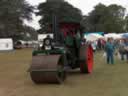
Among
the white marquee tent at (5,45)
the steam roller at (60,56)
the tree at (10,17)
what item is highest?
the tree at (10,17)

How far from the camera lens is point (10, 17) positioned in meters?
79.5

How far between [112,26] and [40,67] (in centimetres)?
8511

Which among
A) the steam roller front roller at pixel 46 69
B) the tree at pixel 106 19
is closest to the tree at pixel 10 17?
the tree at pixel 106 19

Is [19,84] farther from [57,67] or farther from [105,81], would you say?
[105,81]

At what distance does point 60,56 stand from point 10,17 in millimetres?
68450

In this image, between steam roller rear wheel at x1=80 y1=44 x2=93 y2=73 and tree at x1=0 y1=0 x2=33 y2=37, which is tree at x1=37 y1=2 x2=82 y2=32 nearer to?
tree at x1=0 y1=0 x2=33 y2=37

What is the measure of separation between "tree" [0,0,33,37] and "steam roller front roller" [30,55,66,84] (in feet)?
210

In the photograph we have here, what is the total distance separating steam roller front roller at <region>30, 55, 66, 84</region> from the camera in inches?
460

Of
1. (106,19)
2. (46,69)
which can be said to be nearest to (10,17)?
(106,19)

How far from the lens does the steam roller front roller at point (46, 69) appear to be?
11.7m

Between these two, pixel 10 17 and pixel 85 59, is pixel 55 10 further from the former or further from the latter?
pixel 85 59

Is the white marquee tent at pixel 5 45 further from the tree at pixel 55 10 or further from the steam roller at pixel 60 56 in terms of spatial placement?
the steam roller at pixel 60 56

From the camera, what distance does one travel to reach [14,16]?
265 ft

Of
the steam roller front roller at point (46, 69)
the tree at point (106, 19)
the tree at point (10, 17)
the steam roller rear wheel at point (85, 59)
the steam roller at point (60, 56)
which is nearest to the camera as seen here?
the steam roller front roller at point (46, 69)
